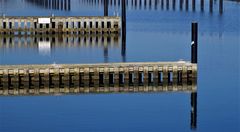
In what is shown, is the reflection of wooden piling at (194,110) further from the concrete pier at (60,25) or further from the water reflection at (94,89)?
Result: the concrete pier at (60,25)

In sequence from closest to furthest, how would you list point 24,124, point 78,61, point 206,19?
point 24,124 → point 78,61 → point 206,19

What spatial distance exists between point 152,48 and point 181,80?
24272mm

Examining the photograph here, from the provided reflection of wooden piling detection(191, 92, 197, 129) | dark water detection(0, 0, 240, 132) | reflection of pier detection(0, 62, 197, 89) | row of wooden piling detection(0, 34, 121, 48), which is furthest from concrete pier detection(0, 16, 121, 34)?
reflection of wooden piling detection(191, 92, 197, 129)

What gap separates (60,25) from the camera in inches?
3056

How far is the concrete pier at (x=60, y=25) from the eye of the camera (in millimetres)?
76188

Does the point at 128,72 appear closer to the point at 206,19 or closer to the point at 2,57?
the point at 2,57

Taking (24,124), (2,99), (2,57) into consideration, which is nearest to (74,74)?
(2,99)

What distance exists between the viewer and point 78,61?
191ft

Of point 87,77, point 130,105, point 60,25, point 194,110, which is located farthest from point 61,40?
point 194,110

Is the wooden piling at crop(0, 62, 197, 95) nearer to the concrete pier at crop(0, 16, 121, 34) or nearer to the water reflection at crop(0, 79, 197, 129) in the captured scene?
the water reflection at crop(0, 79, 197, 129)

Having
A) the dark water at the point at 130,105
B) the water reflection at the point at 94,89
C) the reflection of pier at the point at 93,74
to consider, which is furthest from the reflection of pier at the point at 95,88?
the dark water at the point at 130,105

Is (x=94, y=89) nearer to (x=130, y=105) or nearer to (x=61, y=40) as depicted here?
(x=130, y=105)

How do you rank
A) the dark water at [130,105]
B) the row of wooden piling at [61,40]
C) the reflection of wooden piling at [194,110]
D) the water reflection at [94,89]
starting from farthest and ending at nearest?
1. the row of wooden piling at [61,40]
2. the water reflection at [94,89]
3. the reflection of wooden piling at [194,110]
4. the dark water at [130,105]

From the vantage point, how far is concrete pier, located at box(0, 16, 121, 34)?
76.2 meters
